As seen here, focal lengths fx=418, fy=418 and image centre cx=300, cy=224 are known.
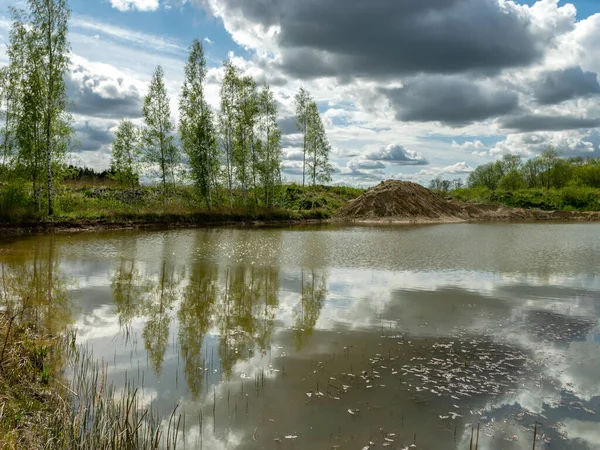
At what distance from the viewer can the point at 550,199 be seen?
236ft

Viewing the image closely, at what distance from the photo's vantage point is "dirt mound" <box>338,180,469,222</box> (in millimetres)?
53875

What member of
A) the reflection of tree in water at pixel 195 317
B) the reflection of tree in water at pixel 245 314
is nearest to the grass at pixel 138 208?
the reflection of tree in water at pixel 195 317

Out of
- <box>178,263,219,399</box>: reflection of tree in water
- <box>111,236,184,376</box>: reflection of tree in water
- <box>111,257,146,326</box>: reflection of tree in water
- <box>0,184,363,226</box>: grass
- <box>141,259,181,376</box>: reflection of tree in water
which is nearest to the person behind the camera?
<box>178,263,219,399</box>: reflection of tree in water

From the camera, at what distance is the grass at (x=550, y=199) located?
70.2 m

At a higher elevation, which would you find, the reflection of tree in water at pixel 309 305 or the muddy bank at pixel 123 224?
the muddy bank at pixel 123 224

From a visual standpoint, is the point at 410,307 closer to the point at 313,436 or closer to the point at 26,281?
the point at 313,436

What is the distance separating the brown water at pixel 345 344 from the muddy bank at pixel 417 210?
34.4m

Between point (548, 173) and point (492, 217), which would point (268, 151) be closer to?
point (492, 217)

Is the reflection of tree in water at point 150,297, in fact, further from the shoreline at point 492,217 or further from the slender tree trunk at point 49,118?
the shoreline at point 492,217

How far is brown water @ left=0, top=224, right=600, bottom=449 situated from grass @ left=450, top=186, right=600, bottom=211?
57710 millimetres

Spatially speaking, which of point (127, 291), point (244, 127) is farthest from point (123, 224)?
point (127, 291)

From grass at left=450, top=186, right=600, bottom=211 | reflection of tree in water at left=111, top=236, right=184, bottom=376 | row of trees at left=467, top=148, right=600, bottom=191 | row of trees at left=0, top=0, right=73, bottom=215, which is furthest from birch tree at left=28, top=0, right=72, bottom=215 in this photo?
row of trees at left=467, top=148, right=600, bottom=191

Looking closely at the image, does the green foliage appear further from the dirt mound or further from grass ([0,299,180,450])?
grass ([0,299,180,450])

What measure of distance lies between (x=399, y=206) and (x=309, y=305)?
45562 mm
